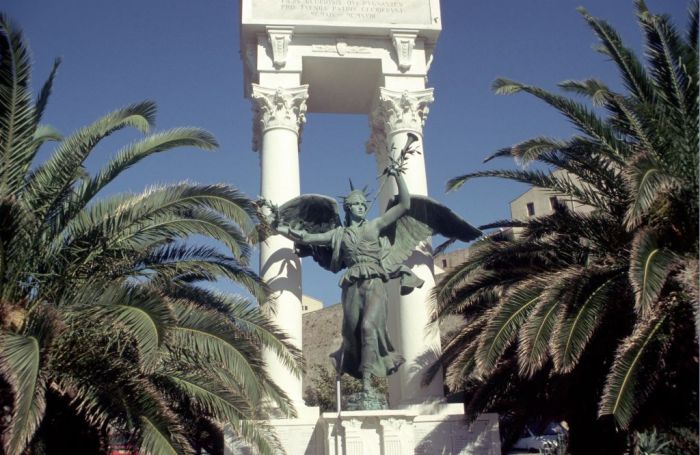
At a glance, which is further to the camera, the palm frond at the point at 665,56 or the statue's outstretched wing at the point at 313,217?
the statue's outstretched wing at the point at 313,217

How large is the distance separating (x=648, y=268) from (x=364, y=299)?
439 centimetres

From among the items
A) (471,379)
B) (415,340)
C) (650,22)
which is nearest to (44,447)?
(415,340)

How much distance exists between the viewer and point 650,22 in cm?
1043

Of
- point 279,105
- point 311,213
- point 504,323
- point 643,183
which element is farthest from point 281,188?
point 643,183

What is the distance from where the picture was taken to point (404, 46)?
16.2 m

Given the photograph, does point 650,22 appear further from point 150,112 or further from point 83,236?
point 83,236

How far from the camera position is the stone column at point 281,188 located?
13133mm

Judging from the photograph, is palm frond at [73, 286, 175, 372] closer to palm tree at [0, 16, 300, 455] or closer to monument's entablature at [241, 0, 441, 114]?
palm tree at [0, 16, 300, 455]

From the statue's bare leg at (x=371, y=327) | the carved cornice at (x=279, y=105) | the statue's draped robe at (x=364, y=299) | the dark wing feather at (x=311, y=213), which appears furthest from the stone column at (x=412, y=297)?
the statue's bare leg at (x=371, y=327)

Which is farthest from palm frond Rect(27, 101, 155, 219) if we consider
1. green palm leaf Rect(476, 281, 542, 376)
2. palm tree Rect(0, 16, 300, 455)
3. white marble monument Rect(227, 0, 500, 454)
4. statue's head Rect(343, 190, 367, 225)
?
green palm leaf Rect(476, 281, 542, 376)

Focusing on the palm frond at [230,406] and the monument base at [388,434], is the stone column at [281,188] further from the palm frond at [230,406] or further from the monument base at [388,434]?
the palm frond at [230,406]

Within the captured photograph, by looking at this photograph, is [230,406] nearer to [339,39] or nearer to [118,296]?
[118,296]

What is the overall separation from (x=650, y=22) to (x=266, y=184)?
7234 mm

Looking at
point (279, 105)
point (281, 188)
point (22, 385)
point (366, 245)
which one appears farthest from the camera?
point (279, 105)
